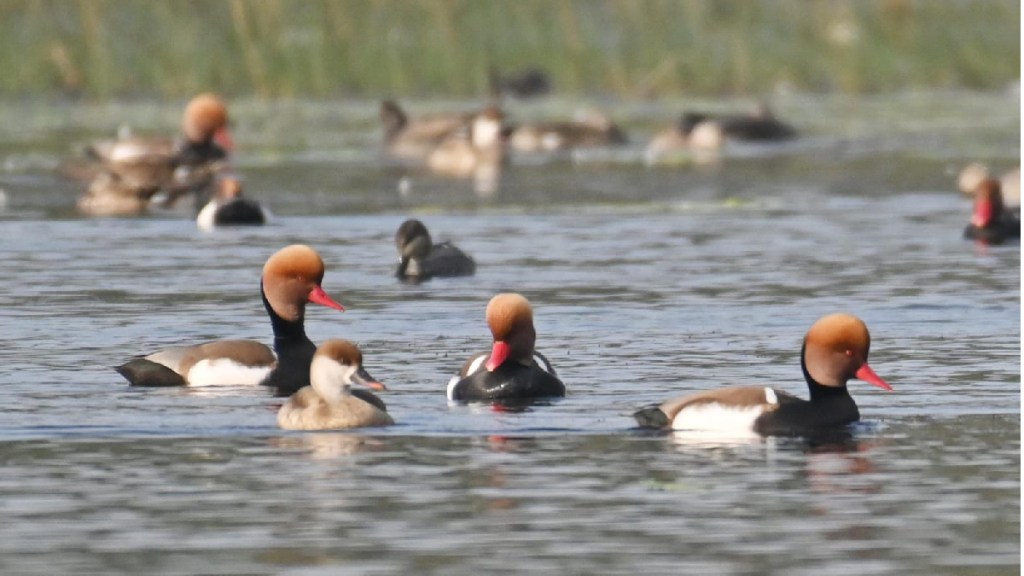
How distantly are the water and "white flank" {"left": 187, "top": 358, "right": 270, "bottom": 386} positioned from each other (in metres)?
0.13

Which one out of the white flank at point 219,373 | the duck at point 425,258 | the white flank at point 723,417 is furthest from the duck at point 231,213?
the white flank at point 723,417

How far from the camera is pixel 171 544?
10.3 m

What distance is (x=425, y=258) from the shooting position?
20.9 meters

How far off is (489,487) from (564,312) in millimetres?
7148

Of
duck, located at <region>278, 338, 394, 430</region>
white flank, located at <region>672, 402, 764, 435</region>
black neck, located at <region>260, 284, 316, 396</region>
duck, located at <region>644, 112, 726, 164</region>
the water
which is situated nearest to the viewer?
the water

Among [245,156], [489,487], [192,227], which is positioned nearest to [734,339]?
[489,487]

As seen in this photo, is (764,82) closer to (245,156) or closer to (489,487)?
(245,156)

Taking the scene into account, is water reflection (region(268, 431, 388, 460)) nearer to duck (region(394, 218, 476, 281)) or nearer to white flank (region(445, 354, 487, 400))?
white flank (region(445, 354, 487, 400))

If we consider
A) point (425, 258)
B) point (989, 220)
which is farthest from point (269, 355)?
point (989, 220)

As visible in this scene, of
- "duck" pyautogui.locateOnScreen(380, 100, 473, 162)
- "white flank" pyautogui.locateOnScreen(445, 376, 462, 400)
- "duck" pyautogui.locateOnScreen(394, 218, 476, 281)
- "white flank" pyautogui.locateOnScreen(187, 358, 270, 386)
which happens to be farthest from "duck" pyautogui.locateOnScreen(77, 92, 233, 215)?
"white flank" pyautogui.locateOnScreen(445, 376, 462, 400)

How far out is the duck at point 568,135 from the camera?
36.2 metres

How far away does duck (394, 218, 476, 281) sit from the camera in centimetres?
2075

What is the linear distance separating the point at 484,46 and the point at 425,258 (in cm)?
2171

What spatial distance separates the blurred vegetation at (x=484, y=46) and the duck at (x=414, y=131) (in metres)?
2.53
